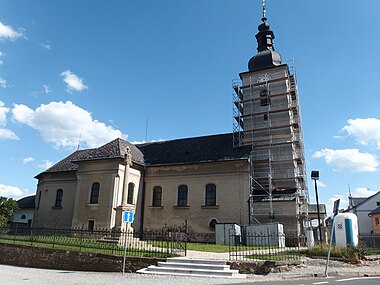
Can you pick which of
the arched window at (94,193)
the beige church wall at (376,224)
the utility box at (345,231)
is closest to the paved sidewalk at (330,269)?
the utility box at (345,231)

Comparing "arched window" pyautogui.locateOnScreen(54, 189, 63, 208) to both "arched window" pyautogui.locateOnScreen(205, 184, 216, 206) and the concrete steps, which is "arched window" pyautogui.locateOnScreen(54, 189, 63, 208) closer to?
"arched window" pyautogui.locateOnScreen(205, 184, 216, 206)

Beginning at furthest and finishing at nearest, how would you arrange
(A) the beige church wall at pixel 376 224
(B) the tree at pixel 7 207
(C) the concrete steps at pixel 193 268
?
(A) the beige church wall at pixel 376 224, (B) the tree at pixel 7 207, (C) the concrete steps at pixel 193 268

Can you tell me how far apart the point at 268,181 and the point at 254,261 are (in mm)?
14019

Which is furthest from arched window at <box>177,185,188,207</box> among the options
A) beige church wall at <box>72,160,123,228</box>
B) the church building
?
beige church wall at <box>72,160,123,228</box>

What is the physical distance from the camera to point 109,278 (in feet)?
37.5

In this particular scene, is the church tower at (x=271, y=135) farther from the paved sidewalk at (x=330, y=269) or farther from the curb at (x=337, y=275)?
the curb at (x=337, y=275)

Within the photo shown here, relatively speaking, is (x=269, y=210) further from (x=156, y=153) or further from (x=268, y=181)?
(x=156, y=153)

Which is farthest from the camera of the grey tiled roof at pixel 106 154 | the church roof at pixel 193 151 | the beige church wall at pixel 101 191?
the grey tiled roof at pixel 106 154

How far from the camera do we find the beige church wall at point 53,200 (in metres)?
29.5

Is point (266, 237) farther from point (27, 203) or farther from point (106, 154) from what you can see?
point (27, 203)

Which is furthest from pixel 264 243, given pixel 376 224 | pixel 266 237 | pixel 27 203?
pixel 376 224

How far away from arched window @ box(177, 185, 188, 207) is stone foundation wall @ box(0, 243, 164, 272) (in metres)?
12.9

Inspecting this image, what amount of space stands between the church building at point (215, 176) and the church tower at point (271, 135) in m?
0.08

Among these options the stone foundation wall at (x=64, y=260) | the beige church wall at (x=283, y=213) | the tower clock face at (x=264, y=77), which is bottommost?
the stone foundation wall at (x=64, y=260)
